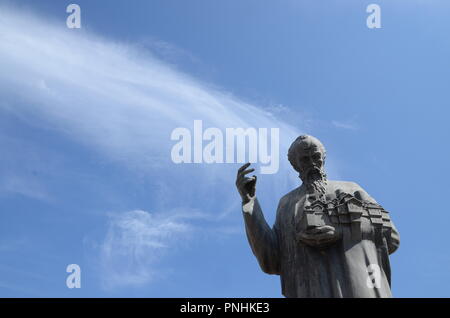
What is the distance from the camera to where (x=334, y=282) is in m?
12.1

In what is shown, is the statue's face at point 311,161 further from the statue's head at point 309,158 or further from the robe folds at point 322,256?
the robe folds at point 322,256

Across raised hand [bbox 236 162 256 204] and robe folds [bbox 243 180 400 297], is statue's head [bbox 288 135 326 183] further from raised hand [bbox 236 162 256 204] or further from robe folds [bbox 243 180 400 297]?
raised hand [bbox 236 162 256 204]

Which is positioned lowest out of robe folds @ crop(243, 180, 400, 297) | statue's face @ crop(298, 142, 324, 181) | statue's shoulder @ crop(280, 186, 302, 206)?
robe folds @ crop(243, 180, 400, 297)

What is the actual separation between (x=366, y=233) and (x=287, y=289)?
173 cm

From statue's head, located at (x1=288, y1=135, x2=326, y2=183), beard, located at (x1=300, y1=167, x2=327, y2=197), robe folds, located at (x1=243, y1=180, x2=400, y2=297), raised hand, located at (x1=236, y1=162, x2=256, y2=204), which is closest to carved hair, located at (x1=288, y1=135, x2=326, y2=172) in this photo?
statue's head, located at (x1=288, y1=135, x2=326, y2=183)

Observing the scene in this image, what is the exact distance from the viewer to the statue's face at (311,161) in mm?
13656

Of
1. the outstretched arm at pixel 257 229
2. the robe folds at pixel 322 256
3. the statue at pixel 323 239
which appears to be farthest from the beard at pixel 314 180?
the outstretched arm at pixel 257 229

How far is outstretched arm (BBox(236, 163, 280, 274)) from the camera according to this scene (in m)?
13.0

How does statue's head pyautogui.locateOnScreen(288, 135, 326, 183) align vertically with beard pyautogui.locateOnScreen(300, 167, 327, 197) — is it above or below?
above

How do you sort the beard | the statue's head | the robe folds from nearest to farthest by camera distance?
the robe folds < the beard < the statue's head

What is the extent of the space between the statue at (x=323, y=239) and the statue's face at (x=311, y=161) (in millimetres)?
19
